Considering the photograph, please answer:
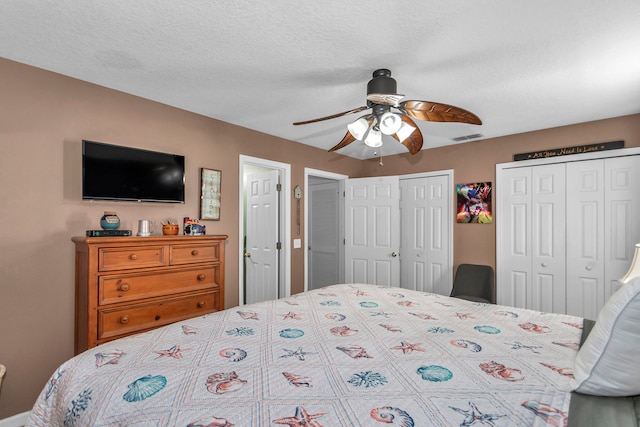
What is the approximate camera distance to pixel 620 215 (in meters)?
3.21

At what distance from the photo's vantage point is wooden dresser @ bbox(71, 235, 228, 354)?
7.14ft

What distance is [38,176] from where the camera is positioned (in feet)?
7.44

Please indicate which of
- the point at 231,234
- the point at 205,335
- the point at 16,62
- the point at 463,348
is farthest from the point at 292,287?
the point at 16,62

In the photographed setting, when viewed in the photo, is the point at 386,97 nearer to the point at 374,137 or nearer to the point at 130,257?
the point at 374,137

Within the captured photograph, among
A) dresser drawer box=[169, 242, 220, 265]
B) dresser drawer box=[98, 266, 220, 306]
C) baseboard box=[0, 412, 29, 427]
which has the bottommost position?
baseboard box=[0, 412, 29, 427]

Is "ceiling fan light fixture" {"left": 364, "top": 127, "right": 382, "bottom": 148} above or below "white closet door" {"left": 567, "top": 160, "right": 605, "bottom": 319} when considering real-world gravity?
above

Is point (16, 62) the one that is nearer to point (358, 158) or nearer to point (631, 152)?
point (358, 158)

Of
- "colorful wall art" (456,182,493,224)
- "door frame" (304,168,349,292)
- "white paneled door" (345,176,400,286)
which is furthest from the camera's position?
"white paneled door" (345,176,400,286)

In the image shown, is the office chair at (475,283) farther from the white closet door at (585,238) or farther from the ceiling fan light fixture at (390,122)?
the ceiling fan light fixture at (390,122)

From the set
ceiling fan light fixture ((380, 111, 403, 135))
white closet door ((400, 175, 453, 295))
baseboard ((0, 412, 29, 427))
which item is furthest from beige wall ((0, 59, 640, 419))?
white closet door ((400, 175, 453, 295))

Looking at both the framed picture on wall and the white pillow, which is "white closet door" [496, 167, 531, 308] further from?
the framed picture on wall

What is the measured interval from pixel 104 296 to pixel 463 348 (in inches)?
87.3

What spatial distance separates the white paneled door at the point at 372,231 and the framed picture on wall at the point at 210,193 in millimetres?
2153

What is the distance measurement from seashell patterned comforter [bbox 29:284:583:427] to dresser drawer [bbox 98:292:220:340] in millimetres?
839
